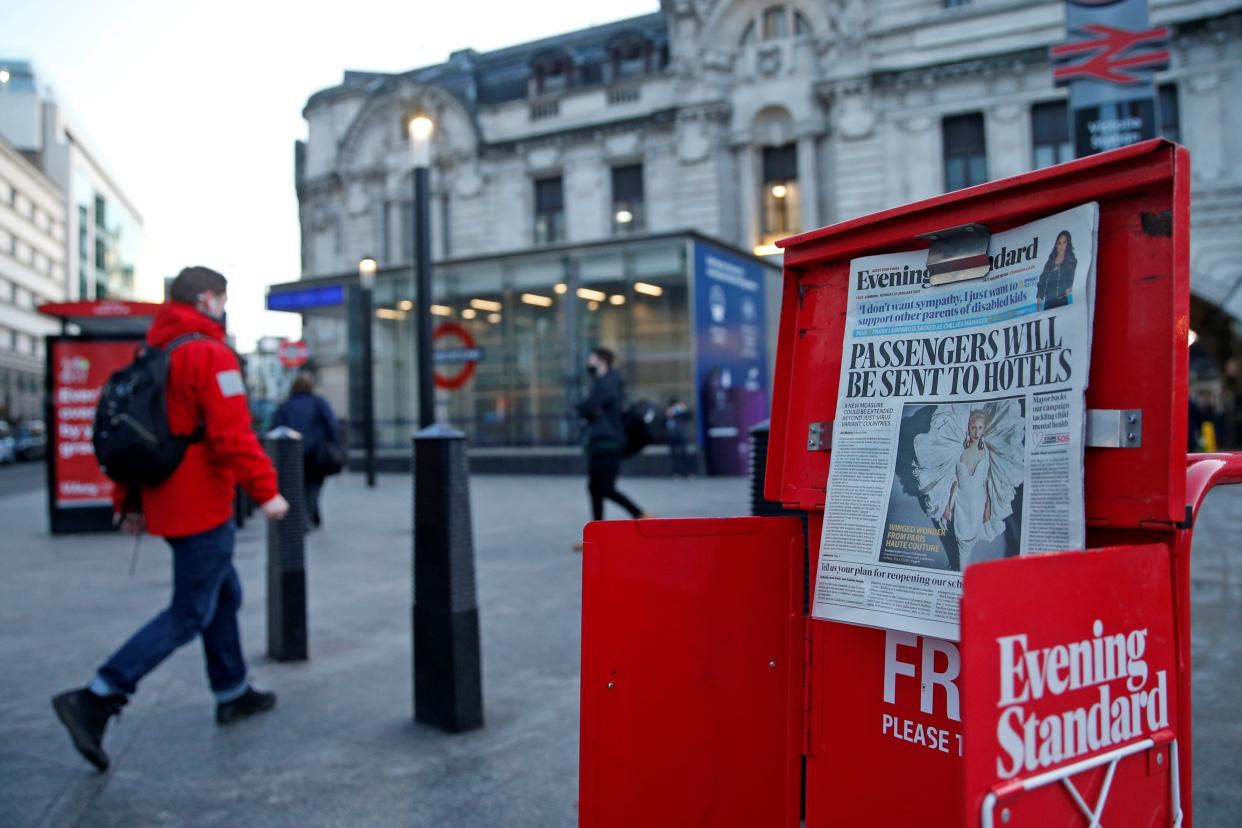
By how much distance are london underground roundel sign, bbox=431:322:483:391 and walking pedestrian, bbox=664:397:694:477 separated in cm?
466

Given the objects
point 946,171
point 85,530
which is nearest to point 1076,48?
point 85,530

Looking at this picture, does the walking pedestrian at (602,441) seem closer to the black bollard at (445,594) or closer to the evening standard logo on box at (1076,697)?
the black bollard at (445,594)

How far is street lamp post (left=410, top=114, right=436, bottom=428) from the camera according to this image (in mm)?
7055

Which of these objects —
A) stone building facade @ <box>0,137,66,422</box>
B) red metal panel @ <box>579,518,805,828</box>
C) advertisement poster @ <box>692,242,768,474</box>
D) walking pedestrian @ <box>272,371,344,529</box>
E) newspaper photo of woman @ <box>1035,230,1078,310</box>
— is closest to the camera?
newspaper photo of woman @ <box>1035,230,1078,310</box>

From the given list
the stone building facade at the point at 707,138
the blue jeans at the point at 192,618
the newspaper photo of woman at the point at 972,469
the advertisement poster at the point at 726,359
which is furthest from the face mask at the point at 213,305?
the stone building facade at the point at 707,138

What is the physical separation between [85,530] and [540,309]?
11.5 meters

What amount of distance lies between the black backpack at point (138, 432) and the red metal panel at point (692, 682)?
2.38 metres

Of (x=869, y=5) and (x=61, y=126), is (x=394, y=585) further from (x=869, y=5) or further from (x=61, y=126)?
(x=61, y=126)

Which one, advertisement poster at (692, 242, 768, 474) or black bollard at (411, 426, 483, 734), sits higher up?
advertisement poster at (692, 242, 768, 474)

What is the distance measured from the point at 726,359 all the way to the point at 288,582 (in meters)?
14.9

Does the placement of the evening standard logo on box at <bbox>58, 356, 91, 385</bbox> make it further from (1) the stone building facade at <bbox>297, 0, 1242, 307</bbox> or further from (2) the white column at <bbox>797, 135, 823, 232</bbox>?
(2) the white column at <bbox>797, 135, 823, 232</bbox>

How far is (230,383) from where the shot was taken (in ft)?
13.2

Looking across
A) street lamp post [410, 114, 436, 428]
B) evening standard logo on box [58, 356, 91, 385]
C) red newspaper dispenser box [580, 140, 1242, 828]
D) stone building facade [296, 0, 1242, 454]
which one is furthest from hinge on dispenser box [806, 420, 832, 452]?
stone building facade [296, 0, 1242, 454]

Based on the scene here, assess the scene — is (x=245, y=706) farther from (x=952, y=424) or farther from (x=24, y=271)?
(x=24, y=271)
